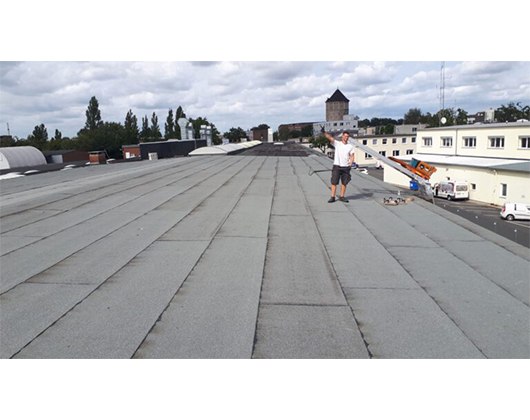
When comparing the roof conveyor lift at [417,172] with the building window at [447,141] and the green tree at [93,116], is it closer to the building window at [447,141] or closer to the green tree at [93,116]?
the building window at [447,141]

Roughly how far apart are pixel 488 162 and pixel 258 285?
3287 cm

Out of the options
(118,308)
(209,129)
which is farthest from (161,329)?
(209,129)

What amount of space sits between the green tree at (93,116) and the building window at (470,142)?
6705cm

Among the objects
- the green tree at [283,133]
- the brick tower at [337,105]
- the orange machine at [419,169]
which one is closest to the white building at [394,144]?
the orange machine at [419,169]

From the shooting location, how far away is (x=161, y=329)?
311cm

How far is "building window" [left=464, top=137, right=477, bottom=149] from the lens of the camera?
3697 cm

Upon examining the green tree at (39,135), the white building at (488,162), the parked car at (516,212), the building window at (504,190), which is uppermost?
the green tree at (39,135)

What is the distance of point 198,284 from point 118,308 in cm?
81

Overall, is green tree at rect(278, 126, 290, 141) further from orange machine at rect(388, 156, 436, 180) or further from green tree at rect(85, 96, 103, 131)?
orange machine at rect(388, 156, 436, 180)

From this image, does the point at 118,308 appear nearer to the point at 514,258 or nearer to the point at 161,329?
the point at 161,329

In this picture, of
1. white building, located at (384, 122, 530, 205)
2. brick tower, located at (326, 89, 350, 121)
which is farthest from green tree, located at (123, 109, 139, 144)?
brick tower, located at (326, 89, 350, 121)

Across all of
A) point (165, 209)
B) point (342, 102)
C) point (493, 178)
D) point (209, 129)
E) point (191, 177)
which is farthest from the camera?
point (342, 102)

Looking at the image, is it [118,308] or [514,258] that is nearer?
[118,308]

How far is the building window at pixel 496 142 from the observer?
108 ft
